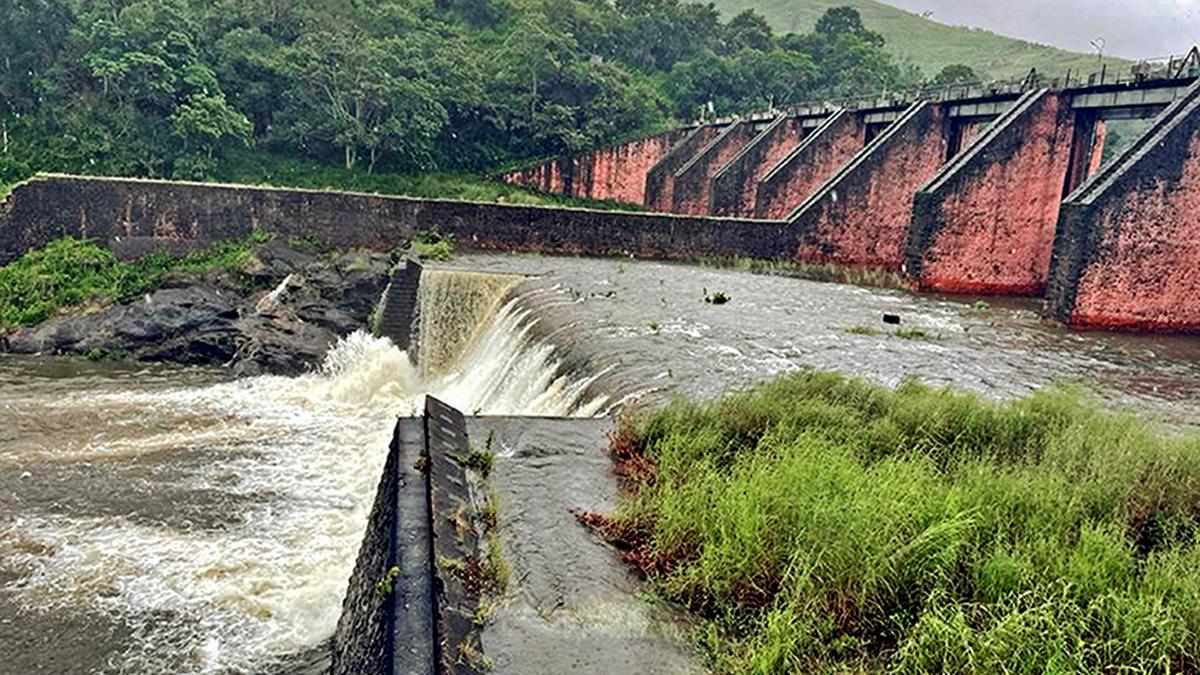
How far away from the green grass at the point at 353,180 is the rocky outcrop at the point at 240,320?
33.7ft

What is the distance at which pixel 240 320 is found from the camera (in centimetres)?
1584

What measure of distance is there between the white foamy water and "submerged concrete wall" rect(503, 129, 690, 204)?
2022 centimetres

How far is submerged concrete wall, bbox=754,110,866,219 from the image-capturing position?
2227cm

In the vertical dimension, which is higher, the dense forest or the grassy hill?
the grassy hill

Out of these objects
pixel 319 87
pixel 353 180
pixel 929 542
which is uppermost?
pixel 319 87

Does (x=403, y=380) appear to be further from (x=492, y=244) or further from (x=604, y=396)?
(x=604, y=396)

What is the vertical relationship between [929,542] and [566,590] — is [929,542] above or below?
above

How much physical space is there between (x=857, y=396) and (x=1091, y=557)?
2.69 meters

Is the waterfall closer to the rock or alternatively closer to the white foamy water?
the white foamy water

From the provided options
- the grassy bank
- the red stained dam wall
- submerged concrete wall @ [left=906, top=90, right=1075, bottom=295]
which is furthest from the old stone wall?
the grassy bank

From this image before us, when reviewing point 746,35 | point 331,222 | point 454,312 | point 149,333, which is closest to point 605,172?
point 331,222

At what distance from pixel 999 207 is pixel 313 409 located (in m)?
14.4

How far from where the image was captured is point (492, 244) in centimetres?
1841

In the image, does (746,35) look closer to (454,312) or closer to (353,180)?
(353,180)
